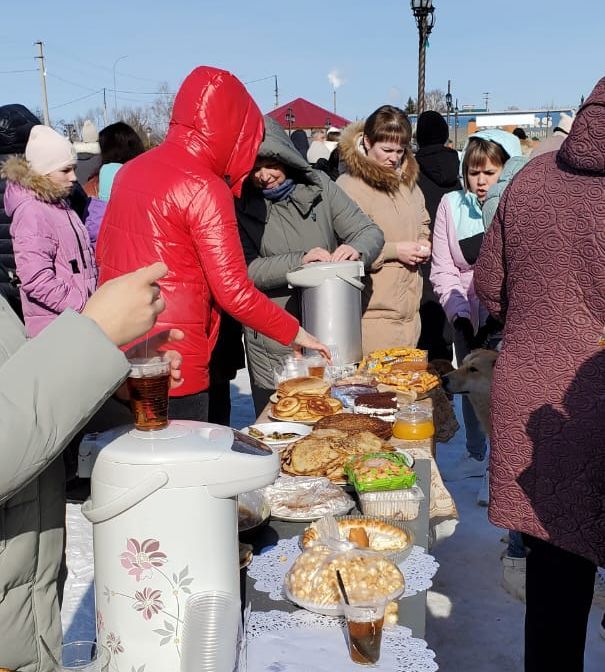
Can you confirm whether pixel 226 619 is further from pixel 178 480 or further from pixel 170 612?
pixel 178 480

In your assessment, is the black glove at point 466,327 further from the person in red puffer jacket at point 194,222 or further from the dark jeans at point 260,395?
the person in red puffer jacket at point 194,222

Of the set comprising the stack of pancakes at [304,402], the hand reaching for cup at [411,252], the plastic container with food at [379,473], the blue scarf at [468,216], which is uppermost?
the blue scarf at [468,216]

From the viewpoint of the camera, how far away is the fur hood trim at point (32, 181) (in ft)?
12.8

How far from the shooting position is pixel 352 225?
367cm

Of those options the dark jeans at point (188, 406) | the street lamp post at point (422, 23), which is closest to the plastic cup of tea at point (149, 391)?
the dark jeans at point (188, 406)

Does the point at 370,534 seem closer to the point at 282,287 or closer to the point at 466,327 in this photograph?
the point at 282,287

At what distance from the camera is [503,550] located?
11.8 feet

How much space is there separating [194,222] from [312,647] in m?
1.48

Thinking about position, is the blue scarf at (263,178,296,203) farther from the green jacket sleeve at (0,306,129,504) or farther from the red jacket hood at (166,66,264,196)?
the green jacket sleeve at (0,306,129,504)

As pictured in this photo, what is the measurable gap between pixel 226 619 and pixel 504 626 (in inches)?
85.0

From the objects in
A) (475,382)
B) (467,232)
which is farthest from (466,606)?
(467,232)

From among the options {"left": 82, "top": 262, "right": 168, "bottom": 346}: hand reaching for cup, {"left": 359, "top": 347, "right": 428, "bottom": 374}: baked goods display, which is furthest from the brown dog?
{"left": 82, "top": 262, "right": 168, "bottom": 346}: hand reaching for cup

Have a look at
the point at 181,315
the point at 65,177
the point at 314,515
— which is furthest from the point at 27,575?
the point at 65,177

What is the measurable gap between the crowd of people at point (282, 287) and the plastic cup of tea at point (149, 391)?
0.06 metres
